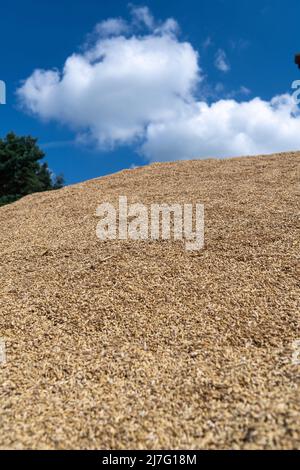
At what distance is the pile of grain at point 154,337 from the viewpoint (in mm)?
2508

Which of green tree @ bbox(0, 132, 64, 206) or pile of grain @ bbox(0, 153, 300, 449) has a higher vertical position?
green tree @ bbox(0, 132, 64, 206)

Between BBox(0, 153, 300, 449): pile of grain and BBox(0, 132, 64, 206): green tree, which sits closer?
BBox(0, 153, 300, 449): pile of grain

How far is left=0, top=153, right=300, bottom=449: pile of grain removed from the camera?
2.51 metres

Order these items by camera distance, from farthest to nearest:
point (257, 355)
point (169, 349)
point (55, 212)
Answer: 1. point (55, 212)
2. point (169, 349)
3. point (257, 355)

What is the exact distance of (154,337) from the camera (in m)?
3.41

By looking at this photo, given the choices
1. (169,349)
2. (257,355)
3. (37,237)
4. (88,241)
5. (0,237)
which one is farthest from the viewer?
(0,237)

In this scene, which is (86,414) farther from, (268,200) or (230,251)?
(268,200)

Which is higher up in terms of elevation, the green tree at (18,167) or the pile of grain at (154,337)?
the green tree at (18,167)

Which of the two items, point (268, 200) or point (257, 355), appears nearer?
point (257, 355)

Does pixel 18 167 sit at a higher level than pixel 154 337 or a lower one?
higher

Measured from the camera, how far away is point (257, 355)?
3.05 m

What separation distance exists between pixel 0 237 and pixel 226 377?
16.2 ft

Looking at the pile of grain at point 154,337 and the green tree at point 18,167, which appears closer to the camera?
the pile of grain at point 154,337
